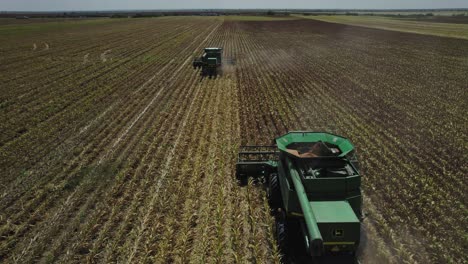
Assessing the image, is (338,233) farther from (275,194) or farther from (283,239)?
(275,194)

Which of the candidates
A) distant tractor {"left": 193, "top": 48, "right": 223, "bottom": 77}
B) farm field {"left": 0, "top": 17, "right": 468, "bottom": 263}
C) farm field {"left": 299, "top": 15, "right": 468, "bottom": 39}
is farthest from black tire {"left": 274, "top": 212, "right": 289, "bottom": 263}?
farm field {"left": 299, "top": 15, "right": 468, "bottom": 39}

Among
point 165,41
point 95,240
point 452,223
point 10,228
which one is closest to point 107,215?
point 95,240

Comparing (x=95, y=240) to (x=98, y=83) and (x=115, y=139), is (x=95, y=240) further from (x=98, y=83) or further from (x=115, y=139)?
(x=98, y=83)

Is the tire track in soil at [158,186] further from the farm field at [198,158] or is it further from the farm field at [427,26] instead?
the farm field at [427,26]

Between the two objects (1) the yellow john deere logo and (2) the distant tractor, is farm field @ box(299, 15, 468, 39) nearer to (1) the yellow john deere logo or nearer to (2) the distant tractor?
(2) the distant tractor

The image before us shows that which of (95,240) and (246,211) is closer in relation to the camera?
(95,240)

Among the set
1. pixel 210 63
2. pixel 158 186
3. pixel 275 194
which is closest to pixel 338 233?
pixel 275 194

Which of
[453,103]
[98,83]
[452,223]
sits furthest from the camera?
[98,83]
